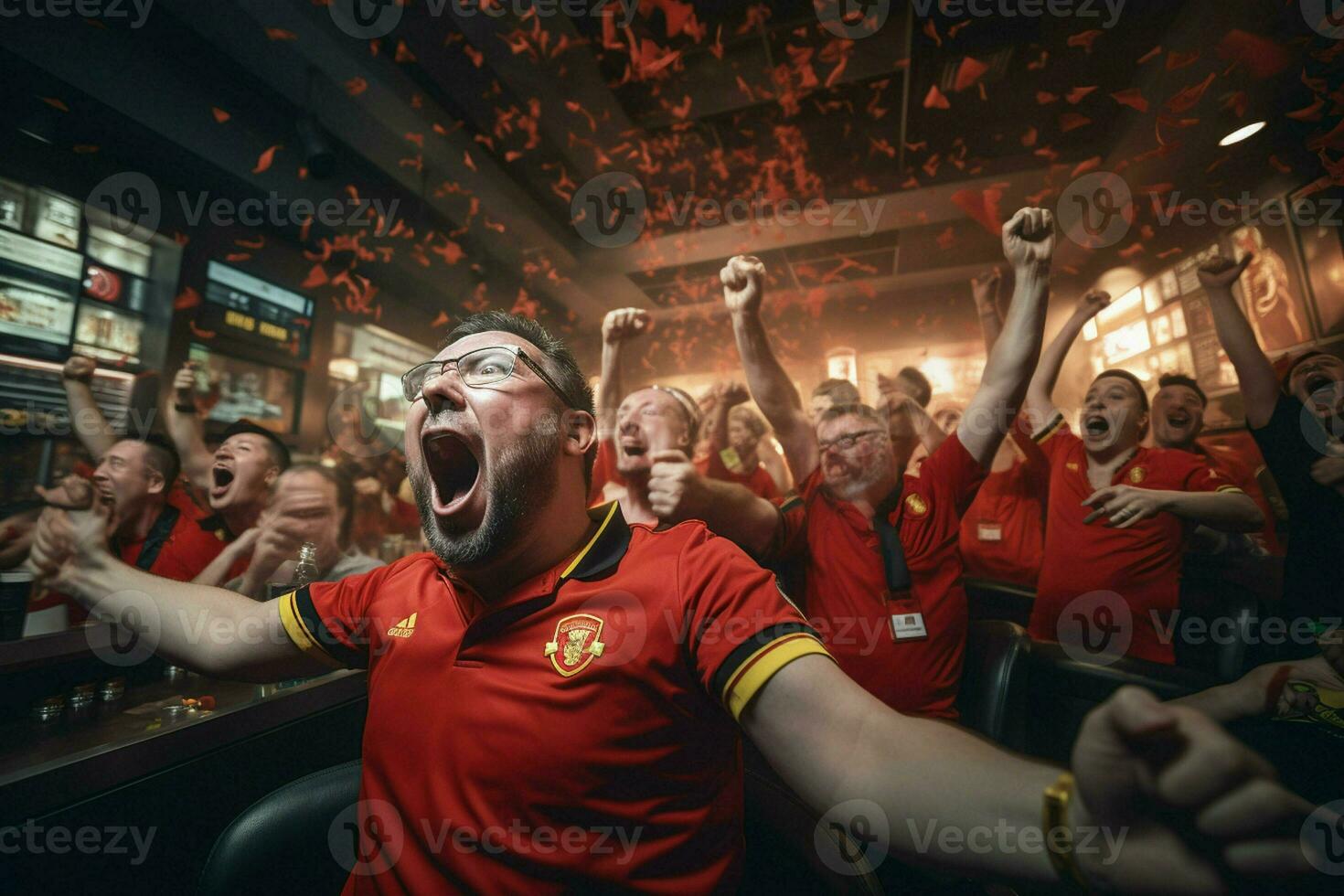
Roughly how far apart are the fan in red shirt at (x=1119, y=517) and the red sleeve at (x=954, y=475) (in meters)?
0.41

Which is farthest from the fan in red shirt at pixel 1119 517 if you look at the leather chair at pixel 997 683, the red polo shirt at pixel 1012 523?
the leather chair at pixel 997 683

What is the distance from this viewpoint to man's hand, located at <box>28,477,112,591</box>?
1.26 metres

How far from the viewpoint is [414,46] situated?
3.43 m

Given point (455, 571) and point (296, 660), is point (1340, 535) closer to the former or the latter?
point (455, 571)

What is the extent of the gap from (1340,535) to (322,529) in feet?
12.8

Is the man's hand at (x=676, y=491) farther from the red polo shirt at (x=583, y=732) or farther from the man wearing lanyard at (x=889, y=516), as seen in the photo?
the red polo shirt at (x=583, y=732)

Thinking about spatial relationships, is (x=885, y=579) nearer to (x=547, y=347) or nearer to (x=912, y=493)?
(x=912, y=493)

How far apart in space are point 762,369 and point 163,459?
3.09 meters

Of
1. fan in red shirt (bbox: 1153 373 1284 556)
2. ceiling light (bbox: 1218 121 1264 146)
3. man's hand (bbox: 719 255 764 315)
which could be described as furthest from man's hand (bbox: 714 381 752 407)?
ceiling light (bbox: 1218 121 1264 146)

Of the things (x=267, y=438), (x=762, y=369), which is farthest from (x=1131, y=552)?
(x=267, y=438)

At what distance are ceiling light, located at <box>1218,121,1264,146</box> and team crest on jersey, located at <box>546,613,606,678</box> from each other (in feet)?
17.3

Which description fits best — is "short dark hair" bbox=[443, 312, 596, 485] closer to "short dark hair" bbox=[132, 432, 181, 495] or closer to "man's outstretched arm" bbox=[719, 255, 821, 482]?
"man's outstretched arm" bbox=[719, 255, 821, 482]

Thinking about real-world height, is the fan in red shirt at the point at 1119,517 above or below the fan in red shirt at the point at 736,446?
below

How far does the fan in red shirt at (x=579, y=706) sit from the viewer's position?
0.51 m
